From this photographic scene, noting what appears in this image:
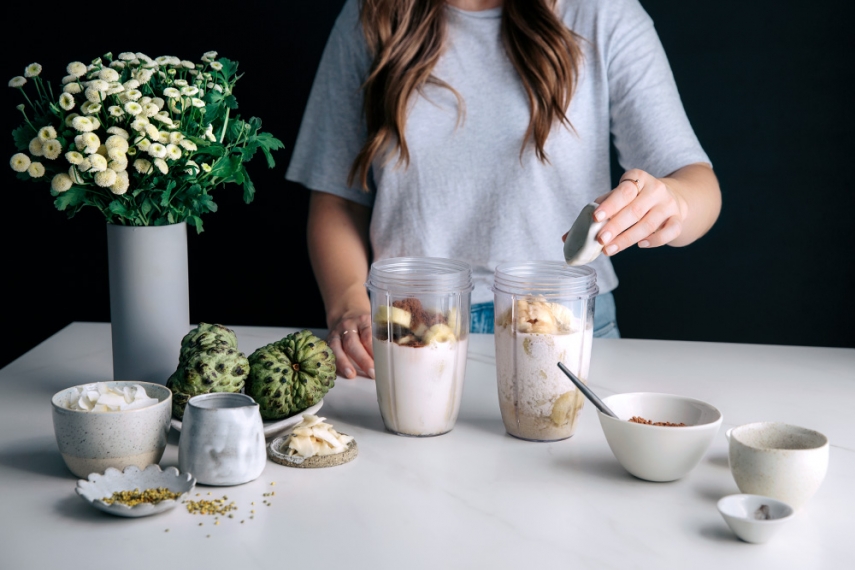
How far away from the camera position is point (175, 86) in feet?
3.36

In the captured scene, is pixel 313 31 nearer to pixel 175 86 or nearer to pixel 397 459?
pixel 175 86

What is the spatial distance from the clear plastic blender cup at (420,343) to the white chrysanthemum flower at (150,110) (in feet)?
1.06

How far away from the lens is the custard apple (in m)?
0.95

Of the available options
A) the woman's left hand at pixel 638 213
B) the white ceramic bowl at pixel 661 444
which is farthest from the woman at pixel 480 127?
the white ceramic bowl at pixel 661 444

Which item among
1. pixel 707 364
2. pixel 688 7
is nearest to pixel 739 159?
pixel 688 7

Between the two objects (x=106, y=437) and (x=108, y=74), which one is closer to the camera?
(x=106, y=437)

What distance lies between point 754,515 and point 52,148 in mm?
882

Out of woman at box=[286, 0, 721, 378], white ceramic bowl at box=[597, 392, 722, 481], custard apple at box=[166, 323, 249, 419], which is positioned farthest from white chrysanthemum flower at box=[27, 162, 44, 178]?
white ceramic bowl at box=[597, 392, 722, 481]

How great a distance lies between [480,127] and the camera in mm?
1605

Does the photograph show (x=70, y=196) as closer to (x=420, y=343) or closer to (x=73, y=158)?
(x=73, y=158)

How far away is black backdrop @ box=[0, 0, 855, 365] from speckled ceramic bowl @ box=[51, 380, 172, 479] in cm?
138

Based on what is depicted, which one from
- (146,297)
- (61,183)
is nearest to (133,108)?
(61,183)

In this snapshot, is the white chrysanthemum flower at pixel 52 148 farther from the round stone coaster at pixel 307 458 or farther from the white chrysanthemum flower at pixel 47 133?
the round stone coaster at pixel 307 458

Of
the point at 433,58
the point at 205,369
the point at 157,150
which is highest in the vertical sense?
the point at 433,58
